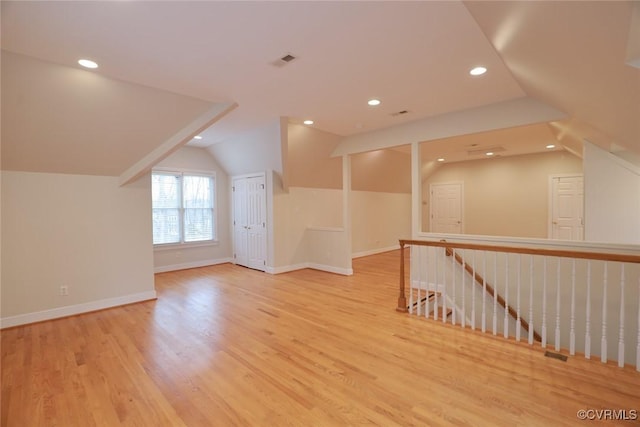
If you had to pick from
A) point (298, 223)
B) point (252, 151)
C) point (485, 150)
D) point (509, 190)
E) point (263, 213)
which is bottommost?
point (298, 223)

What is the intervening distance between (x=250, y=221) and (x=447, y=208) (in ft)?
19.5

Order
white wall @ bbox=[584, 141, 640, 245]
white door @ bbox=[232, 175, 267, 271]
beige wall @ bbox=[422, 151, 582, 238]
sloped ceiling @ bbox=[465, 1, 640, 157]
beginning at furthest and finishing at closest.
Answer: beige wall @ bbox=[422, 151, 582, 238] → white door @ bbox=[232, 175, 267, 271] → white wall @ bbox=[584, 141, 640, 245] → sloped ceiling @ bbox=[465, 1, 640, 157]

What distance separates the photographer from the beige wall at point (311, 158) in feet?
17.5

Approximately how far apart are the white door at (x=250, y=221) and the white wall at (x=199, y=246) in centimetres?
34

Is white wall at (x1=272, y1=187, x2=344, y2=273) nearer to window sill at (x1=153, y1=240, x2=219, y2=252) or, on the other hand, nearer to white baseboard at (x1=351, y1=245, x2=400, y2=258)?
white baseboard at (x1=351, y1=245, x2=400, y2=258)

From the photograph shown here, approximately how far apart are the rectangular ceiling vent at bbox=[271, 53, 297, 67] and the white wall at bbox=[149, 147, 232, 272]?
4394 millimetres

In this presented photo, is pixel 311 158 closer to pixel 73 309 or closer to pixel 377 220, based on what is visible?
pixel 377 220

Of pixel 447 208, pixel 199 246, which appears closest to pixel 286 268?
pixel 199 246

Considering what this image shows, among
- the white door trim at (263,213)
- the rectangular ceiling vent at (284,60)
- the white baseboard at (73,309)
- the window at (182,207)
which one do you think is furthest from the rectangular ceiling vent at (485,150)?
the white baseboard at (73,309)

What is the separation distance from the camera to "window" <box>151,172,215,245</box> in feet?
19.8

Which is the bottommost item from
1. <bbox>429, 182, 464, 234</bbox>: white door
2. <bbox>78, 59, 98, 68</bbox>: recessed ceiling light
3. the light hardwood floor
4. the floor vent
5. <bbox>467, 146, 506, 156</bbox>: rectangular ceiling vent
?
the light hardwood floor

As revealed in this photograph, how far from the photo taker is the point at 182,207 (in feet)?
20.9

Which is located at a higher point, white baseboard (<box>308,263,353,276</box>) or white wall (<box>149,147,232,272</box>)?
white wall (<box>149,147,232,272</box>)

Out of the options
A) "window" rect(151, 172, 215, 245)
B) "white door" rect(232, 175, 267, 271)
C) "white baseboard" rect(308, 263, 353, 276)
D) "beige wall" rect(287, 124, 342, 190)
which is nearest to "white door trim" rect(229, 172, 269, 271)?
"white door" rect(232, 175, 267, 271)
